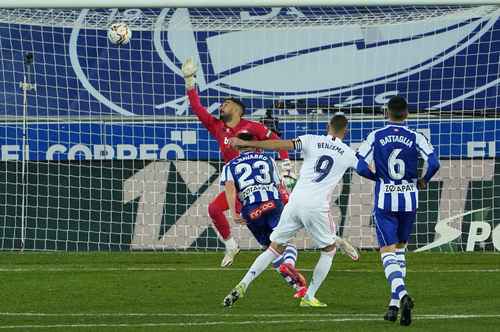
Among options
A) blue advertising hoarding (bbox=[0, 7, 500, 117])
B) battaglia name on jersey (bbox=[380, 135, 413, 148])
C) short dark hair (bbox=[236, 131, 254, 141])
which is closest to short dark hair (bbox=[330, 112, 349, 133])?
short dark hair (bbox=[236, 131, 254, 141])

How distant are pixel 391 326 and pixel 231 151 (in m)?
5.89

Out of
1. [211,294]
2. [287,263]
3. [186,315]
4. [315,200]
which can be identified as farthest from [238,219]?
[186,315]

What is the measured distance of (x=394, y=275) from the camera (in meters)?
12.1

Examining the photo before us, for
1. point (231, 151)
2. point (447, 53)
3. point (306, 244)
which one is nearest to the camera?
point (231, 151)

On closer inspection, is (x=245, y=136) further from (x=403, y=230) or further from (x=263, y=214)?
(x=403, y=230)

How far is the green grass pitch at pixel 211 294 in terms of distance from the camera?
1196cm

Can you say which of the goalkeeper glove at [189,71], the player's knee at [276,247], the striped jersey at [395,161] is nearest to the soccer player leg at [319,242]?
the player's knee at [276,247]

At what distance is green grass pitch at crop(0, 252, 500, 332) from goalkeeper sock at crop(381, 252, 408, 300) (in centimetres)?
33

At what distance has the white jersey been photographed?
1334cm

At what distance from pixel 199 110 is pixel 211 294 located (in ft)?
9.44

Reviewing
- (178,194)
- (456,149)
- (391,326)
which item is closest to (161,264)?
(178,194)

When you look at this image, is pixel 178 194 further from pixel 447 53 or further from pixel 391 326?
pixel 391 326

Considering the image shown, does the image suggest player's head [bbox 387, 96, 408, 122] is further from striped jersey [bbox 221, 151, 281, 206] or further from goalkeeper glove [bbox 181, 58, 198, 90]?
goalkeeper glove [bbox 181, 58, 198, 90]

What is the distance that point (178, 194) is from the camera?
2273cm
